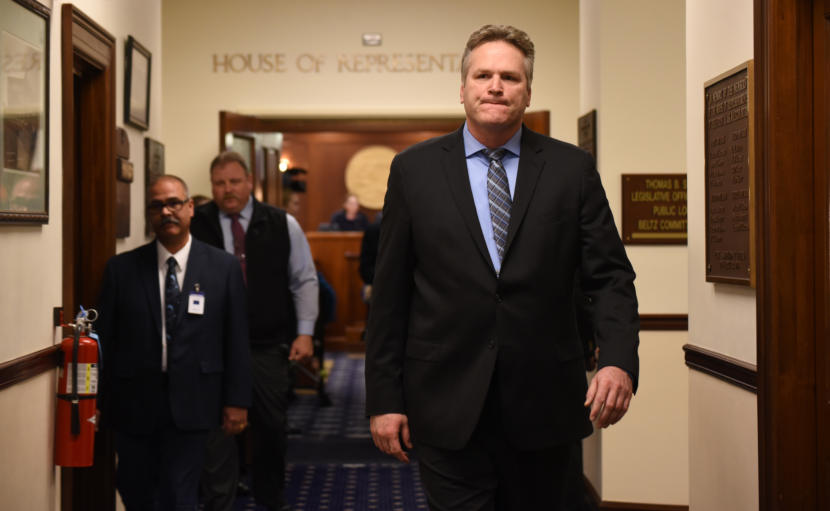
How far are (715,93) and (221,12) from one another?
562cm

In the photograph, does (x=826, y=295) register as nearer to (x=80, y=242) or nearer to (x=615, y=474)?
(x=615, y=474)

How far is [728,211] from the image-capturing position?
321 centimetres

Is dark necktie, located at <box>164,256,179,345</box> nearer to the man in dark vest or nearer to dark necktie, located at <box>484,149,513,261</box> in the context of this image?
the man in dark vest

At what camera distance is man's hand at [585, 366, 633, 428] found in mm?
2182

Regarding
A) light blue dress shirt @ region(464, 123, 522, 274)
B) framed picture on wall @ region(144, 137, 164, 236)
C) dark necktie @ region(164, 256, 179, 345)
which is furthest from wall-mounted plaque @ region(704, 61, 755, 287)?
framed picture on wall @ region(144, 137, 164, 236)

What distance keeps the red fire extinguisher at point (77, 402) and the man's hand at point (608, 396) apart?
2077mm

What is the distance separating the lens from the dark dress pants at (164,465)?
3713 millimetres

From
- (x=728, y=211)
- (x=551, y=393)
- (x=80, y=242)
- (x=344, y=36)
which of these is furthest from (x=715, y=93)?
(x=344, y=36)

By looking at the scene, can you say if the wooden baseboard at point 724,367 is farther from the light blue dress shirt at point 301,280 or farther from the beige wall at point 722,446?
the light blue dress shirt at point 301,280

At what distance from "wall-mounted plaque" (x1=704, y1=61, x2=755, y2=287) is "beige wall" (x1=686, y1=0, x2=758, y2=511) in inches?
2.4

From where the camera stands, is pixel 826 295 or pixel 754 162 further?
pixel 754 162

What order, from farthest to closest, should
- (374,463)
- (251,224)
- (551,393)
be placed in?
(374,463) < (251,224) < (551,393)

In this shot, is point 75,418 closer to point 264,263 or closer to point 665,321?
point 264,263

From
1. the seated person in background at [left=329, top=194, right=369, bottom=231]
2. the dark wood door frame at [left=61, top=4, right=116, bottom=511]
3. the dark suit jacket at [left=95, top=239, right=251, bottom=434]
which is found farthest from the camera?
the seated person in background at [left=329, top=194, right=369, bottom=231]
